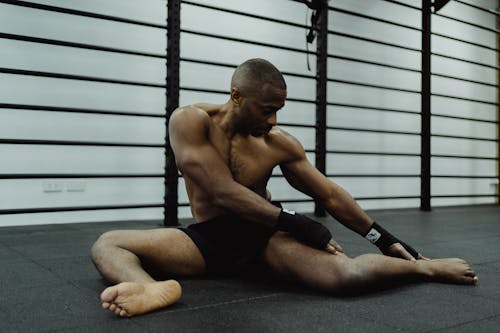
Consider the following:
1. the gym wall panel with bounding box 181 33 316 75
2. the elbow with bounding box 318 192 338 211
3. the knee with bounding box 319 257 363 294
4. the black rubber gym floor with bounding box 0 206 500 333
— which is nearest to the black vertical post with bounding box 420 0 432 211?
the gym wall panel with bounding box 181 33 316 75

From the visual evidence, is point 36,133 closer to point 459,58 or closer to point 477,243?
point 477,243

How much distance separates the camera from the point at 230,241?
6.07 ft

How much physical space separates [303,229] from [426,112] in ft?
14.5

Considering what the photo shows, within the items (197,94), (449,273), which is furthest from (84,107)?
(449,273)

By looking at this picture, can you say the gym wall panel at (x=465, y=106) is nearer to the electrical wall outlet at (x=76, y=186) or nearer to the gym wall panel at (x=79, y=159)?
the gym wall panel at (x=79, y=159)

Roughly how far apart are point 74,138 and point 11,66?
678 millimetres

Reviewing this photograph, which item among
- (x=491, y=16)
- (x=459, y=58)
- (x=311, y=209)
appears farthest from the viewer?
(x=491, y=16)

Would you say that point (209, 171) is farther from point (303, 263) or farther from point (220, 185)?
point (303, 263)

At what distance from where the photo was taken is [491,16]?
22.6 feet

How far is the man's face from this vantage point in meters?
1.69

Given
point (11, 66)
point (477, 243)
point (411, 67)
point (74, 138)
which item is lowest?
point (477, 243)

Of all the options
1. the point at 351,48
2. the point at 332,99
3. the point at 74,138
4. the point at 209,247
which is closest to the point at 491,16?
the point at 351,48

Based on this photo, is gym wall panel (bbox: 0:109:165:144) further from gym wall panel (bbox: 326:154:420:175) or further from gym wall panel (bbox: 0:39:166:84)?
gym wall panel (bbox: 326:154:420:175)

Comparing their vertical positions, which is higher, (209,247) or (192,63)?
(192,63)
